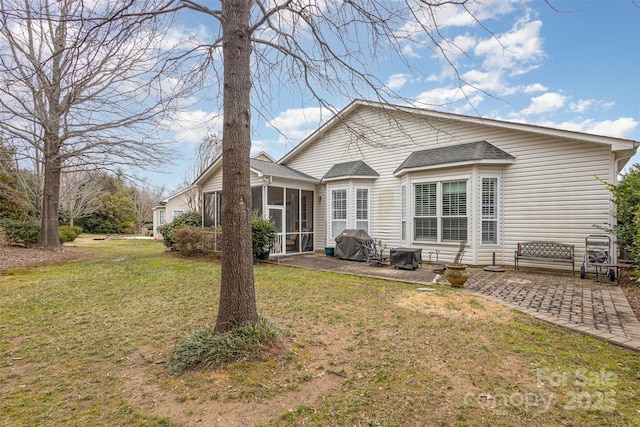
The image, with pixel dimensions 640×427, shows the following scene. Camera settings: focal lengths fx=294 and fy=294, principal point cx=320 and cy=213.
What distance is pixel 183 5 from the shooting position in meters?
3.69

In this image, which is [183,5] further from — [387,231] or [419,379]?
[387,231]

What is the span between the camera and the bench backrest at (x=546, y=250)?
8422 mm

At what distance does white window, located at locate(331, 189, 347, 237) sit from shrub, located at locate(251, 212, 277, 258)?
3.11 metres

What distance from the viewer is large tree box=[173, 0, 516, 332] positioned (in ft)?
11.3

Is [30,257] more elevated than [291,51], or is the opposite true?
[291,51]

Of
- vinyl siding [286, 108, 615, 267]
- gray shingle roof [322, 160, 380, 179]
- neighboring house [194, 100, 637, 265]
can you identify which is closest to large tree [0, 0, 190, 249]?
neighboring house [194, 100, 637, 265]

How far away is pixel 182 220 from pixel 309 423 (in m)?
13.6

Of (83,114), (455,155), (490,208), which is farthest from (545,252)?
(83,114)

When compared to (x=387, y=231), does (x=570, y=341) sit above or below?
below

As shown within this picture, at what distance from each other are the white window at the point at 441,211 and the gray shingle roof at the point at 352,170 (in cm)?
220

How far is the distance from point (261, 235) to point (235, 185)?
7142mm

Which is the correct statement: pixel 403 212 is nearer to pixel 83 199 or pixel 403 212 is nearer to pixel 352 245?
pixel 352 245

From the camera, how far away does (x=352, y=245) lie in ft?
36.8

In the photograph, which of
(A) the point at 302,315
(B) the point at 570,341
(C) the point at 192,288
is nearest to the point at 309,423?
(A) the point at 302,315
